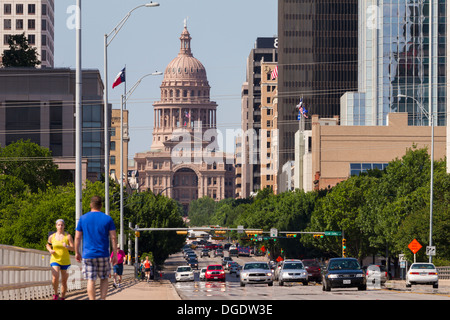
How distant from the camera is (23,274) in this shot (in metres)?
26.3

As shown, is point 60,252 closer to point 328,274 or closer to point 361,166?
point 328,274

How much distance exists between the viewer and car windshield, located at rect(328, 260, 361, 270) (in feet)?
136

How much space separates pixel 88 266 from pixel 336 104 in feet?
595

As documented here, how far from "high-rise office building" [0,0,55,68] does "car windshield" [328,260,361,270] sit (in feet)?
478

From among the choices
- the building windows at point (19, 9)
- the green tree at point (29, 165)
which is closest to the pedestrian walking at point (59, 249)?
the green tree at point (29, 165)

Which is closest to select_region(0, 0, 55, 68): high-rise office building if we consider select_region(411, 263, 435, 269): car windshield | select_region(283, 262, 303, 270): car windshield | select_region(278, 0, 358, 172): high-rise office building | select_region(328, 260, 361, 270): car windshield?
select_region(278, 0, 358, 172): high-rise office building

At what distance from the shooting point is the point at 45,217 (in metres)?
82.8

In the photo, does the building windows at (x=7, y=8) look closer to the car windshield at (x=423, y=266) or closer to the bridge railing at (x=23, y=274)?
the car windshield at (x=423, y=266)

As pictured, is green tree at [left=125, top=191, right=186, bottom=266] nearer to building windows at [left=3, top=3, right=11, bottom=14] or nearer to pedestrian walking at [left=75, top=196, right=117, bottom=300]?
building windows at [left=3, top=3, right=11, bottom=14]

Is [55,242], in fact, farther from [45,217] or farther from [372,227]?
[372,227]

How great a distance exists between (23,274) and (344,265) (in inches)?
736

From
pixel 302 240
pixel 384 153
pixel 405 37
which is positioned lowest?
pixel 302 240

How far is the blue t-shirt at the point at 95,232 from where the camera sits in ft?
60.2

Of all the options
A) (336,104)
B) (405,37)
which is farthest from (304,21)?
(405,37)
